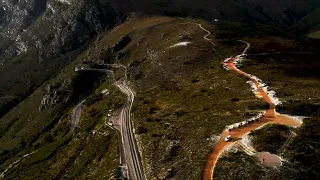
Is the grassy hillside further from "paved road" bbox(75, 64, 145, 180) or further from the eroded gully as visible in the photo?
"paved road" bbox(75, 64, 145, 180)

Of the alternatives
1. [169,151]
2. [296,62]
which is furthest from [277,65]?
[169,151]

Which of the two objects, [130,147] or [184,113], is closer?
[130,147]

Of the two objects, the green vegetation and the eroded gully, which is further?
the green vegetation

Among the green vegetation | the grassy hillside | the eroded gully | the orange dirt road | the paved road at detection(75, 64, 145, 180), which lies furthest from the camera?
the paved road at detection(75, 64, 145, 180)

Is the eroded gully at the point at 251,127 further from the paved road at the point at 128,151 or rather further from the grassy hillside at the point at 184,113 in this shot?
the paved road at the point at 128,151

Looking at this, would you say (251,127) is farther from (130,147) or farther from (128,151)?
(130,147)

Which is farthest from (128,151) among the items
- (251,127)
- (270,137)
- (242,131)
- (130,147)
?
(270,137)

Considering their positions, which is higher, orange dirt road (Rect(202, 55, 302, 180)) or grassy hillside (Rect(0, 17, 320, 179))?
orange dirt road (Rect(202, 55, 302, 180))

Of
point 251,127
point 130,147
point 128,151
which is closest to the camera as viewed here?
point 251,127

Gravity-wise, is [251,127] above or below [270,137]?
below

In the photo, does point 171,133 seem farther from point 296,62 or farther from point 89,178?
point 296,62

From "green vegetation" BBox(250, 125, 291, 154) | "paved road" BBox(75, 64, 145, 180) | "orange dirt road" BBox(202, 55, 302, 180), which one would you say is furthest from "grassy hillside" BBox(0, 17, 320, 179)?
"green vegetation" BBox(250, 125, 291, 154)
